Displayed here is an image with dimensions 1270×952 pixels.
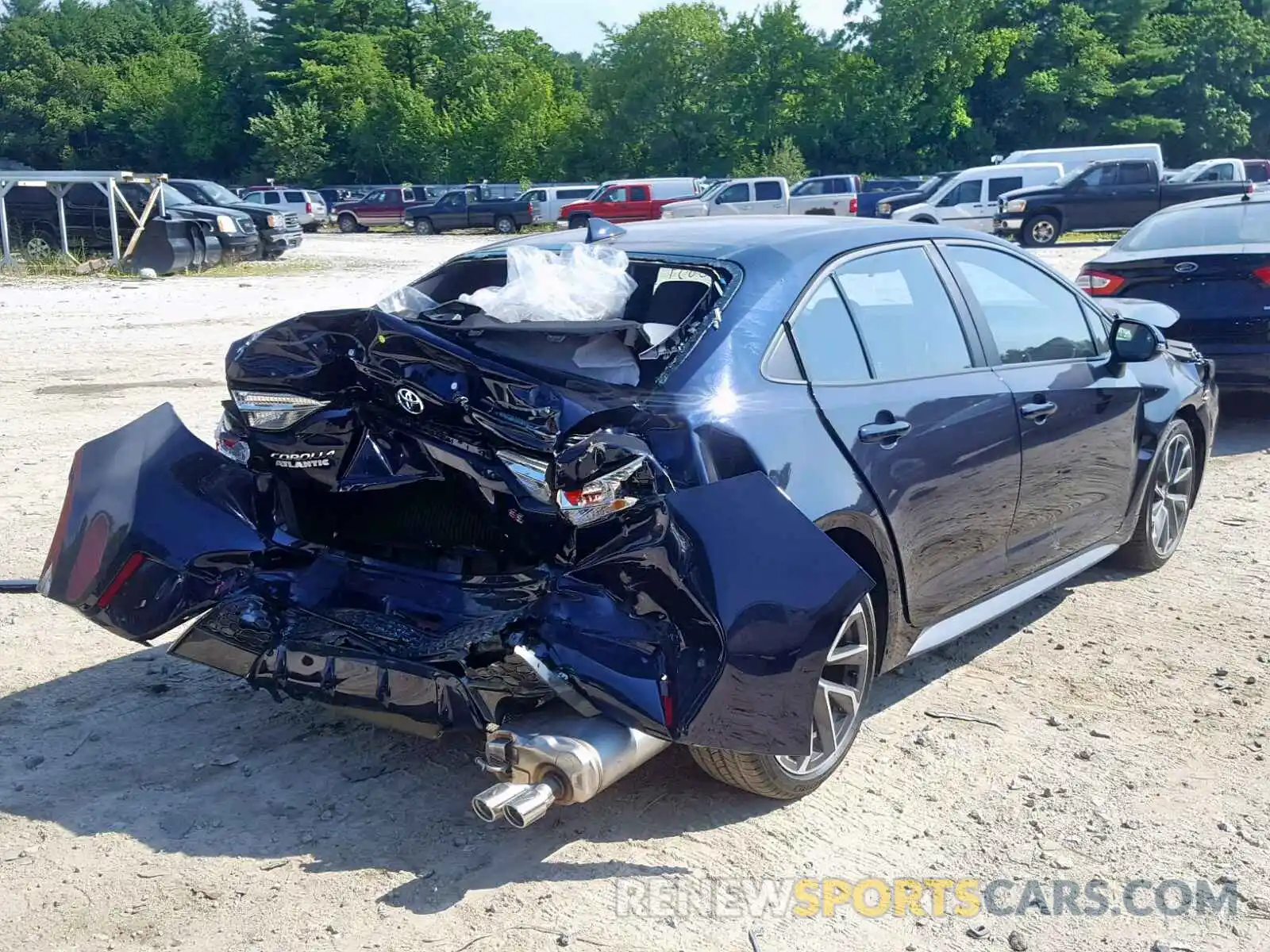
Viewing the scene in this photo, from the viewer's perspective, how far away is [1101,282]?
9.00m

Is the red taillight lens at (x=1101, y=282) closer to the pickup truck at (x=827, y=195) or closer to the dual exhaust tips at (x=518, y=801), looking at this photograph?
the dual exhaust tips at (x=518, y=801)

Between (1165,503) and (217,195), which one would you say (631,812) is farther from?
(217,195)

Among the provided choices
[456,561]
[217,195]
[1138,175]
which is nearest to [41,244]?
[217,195]

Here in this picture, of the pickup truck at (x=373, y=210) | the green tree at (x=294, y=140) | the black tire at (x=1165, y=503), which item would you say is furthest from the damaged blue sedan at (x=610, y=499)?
the green tree at (x=294, y=140)

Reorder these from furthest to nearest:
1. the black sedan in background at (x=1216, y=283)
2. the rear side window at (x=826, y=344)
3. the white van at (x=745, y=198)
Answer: the white van at (x=745, y=198)
the black sedan in background at (x=1216, y=283)
the rear side window at (x=826, y=344)

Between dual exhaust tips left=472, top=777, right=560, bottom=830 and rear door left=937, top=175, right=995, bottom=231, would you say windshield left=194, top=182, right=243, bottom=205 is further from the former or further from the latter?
dual exhaust tips left=472, top=777, right=560, bottom=830

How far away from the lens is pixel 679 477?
134 inches

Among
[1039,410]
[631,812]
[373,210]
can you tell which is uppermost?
[373,210]

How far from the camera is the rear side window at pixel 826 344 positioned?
393cm

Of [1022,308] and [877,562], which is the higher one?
[1022,308]

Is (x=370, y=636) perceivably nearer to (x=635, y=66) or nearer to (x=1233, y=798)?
(x=1233, y=798)

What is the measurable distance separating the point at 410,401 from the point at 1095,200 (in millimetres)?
27863

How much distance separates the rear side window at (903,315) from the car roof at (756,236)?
3.5 inches

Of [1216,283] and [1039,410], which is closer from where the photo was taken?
[1039,410]
